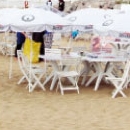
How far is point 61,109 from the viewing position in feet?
31.8

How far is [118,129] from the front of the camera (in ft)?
27.4

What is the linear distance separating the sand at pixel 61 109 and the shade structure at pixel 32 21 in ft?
4.56

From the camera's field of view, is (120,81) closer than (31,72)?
Yes

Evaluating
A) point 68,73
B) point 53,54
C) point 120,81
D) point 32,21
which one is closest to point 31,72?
point 53,54

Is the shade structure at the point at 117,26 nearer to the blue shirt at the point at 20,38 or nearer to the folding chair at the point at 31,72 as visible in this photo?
the folding chair at the point at 31,72

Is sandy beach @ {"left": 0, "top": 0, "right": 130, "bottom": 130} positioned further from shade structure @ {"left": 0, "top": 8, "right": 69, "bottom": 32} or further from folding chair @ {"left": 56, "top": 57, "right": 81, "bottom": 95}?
shade structure @ {"left": 0, "top": 8, "right": 69, "bottom": 32}

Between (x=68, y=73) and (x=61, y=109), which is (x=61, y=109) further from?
(x=68, y=73)

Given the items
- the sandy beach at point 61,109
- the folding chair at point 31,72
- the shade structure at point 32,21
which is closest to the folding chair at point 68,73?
the sandy beach at point 61,109

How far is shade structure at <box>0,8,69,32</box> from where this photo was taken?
11.1 m

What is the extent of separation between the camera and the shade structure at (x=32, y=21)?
36.4 feet

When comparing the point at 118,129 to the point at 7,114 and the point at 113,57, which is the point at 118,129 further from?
the point at 113,57

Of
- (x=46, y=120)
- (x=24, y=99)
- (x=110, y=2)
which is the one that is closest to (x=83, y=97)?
(x=24, y=99)

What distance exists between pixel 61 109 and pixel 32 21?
245 centimetres

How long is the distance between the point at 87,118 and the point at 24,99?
196 centimetres
